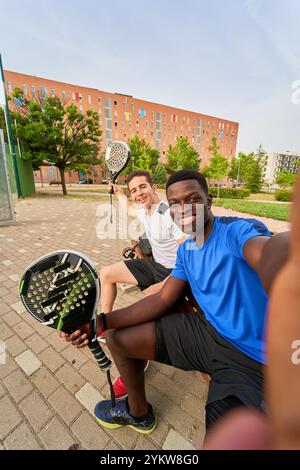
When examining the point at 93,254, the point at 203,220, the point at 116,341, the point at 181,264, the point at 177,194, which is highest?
the point at 177,194

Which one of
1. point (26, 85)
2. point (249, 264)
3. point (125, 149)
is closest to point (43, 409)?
point (249, 264)

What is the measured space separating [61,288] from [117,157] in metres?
2.42

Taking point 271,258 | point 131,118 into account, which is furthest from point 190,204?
point 131,118

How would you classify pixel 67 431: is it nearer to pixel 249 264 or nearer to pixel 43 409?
pixel 43 409

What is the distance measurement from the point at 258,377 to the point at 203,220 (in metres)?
0.87

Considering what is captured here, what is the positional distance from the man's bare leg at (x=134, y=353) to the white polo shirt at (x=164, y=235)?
35.2 inches

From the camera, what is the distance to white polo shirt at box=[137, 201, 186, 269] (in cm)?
217

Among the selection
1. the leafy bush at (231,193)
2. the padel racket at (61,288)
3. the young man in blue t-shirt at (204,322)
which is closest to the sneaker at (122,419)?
the young man in blue t-shirt at (204,322)

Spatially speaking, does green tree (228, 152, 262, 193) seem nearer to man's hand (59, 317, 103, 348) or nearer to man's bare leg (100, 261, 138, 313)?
man's bare leg (100, 261, 138, 313)

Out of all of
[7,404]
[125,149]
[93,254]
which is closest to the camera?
[7,404]

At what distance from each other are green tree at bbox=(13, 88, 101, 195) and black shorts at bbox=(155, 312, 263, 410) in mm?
17270

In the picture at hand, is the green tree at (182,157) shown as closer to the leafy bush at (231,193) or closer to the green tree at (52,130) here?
the leafy bush at (231,193)

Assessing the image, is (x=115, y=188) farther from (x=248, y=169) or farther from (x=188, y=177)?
(x=248, y=169)
